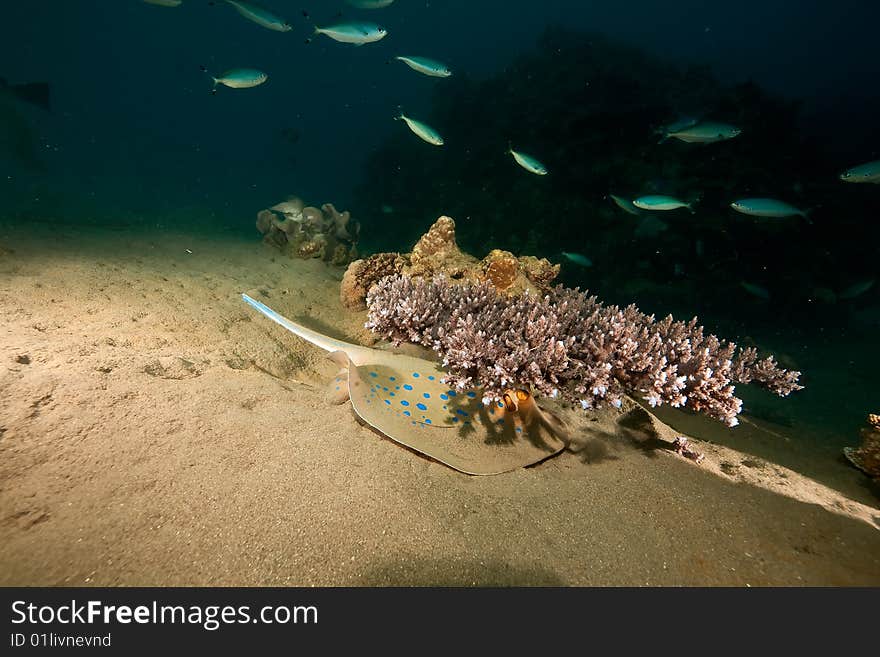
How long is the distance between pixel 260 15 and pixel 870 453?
42.3 ft

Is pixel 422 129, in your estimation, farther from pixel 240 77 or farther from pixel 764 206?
pixel 764 206

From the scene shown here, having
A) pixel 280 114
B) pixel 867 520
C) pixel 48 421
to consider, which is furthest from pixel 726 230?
pixel 280 114

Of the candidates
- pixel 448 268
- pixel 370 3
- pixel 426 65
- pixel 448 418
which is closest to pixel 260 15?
pixel 370 3

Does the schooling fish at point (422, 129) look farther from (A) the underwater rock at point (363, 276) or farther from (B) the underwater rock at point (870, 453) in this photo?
(B) the underwater rock at point (870, 453)

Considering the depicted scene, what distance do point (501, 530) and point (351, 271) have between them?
5499 mm

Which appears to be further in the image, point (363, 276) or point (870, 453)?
point (363, 276)

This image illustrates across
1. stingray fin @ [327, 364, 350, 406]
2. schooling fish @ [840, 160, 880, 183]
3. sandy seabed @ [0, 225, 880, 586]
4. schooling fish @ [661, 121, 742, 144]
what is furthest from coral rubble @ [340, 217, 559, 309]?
schooling fish @ [840, 160, 880, 183]

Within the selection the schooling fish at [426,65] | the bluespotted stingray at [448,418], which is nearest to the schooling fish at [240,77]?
the schooling fish at [426,65]

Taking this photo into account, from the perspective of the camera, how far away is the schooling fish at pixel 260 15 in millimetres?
8249

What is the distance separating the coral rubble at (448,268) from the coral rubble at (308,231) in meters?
3.52

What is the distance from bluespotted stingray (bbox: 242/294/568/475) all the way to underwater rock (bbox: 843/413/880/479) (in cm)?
285

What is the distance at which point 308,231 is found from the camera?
10.0 m

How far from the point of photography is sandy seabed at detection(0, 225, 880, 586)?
195 centimetres
